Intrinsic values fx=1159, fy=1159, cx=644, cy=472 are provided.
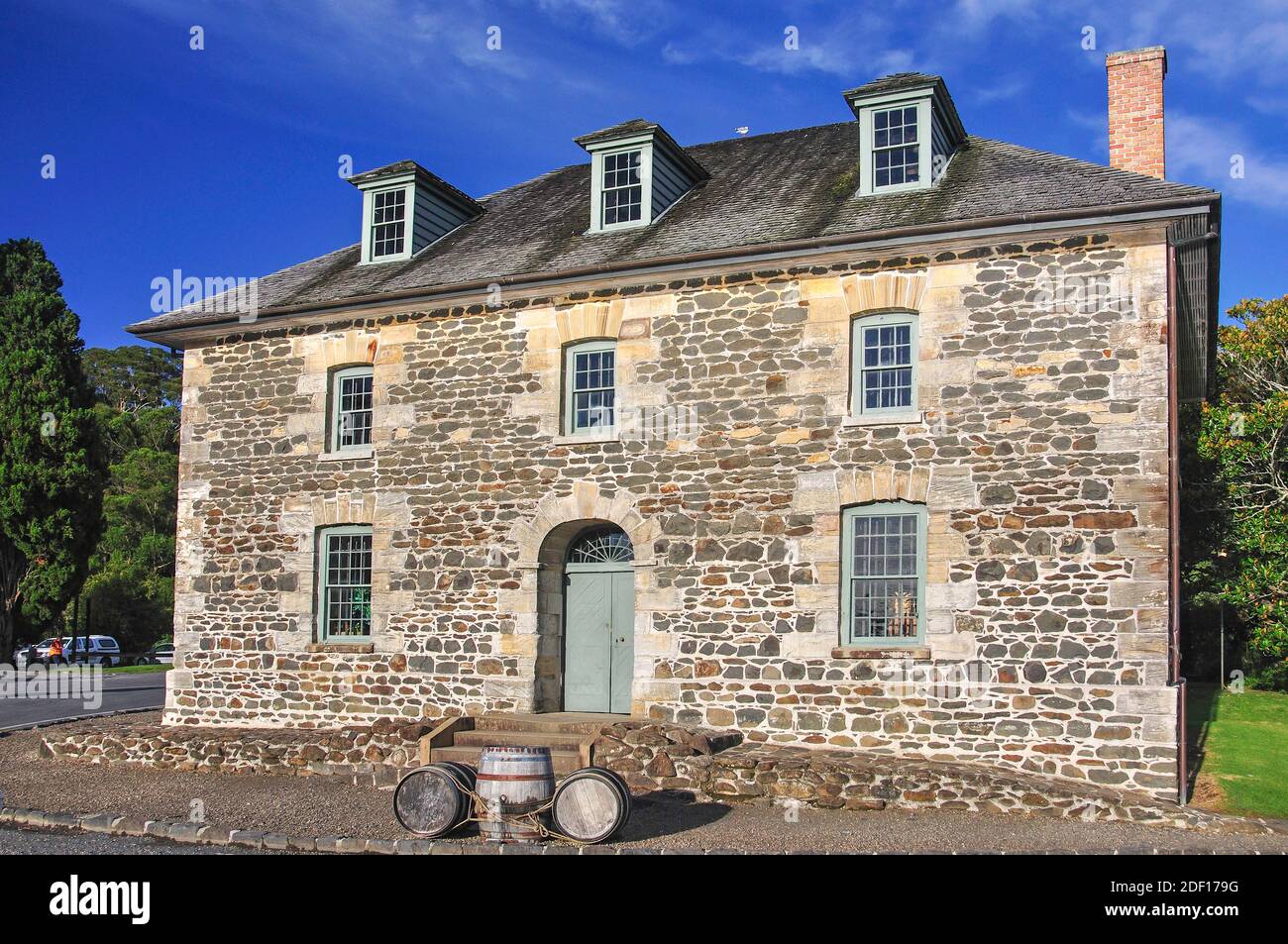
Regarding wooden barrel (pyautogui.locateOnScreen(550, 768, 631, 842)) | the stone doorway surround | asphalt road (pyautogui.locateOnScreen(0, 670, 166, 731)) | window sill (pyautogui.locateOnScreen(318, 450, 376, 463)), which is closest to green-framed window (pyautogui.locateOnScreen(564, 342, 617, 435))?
the stone doorway surround

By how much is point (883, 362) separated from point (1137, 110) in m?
6.18

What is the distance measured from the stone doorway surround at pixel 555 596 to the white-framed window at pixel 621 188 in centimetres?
432

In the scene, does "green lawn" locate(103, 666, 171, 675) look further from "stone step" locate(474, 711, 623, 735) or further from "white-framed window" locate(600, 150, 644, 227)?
"white-framed window" locate(600, 150, 644, 227)

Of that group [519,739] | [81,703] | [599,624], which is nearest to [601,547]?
[599,624]

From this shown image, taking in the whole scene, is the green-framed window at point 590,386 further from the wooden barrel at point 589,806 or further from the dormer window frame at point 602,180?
the wooden barrel at point 589,806

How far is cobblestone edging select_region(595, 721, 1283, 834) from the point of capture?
11430 millimetres

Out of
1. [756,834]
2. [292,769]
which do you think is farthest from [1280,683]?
[292,769]

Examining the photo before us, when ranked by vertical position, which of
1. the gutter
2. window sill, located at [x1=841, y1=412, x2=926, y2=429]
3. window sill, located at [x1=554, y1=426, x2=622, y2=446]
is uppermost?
the gutter

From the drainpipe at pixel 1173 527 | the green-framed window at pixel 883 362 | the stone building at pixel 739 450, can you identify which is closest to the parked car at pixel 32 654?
the stone building at pixel 739 450

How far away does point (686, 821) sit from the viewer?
1156cm

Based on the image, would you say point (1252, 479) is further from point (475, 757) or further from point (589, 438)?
point (475, 757)

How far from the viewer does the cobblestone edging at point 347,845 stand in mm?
9906

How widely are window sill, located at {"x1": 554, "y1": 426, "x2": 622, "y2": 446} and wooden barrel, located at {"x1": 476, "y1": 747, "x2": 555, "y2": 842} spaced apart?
557 cm

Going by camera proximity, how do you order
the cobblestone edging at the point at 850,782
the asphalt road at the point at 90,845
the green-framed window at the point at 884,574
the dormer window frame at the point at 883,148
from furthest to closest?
the dormer window frame at the point at 883,148 → the green-framed window at the point at 884,574 → the cobblestone edging at the point at 850,782 → the asphalt road at the point at 90,845
